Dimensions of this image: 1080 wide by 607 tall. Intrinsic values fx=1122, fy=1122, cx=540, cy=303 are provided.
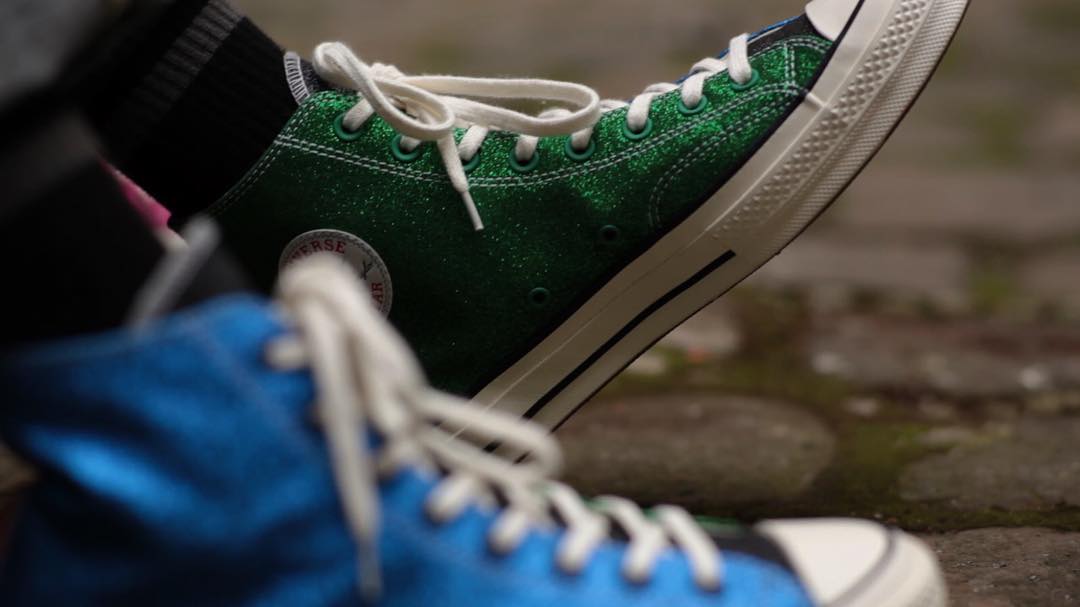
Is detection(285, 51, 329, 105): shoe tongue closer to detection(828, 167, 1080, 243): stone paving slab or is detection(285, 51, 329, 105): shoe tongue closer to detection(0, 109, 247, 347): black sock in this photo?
detection(0, 109, 247, 347): black sock

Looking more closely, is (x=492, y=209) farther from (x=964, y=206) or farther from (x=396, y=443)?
(x=964, y=206)

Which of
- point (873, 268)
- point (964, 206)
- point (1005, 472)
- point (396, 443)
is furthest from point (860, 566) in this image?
point (964, 206)

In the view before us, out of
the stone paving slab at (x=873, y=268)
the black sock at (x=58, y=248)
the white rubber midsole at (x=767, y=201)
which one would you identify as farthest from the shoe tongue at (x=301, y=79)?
the stone paving slab at (x=873, y=268)

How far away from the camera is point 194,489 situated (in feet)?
1.61

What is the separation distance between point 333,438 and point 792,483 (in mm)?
599

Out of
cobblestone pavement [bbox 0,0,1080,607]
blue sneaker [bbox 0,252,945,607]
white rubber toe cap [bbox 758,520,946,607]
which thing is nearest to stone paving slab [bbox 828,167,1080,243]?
cobblestone pavement [bbox 0,0,1080,607]

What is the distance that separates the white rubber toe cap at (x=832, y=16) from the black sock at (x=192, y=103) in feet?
1.43

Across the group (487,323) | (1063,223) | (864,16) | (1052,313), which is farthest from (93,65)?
(1063,223)

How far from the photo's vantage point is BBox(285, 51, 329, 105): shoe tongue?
0.89 metres

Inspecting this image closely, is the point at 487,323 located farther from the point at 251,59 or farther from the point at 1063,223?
the point at 1063,223

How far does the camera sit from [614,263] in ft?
2.98

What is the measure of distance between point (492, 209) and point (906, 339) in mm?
773

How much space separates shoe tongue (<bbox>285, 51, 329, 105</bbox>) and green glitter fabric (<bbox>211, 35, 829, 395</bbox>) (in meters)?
0.01

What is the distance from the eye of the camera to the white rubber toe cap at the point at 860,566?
0.57m
